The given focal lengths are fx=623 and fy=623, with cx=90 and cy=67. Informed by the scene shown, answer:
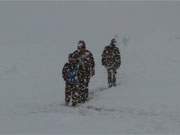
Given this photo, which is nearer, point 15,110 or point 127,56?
point 15,110

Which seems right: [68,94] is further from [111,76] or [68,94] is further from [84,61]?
[111,76]

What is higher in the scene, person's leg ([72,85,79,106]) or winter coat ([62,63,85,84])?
winter coat ([62,63,85,84])

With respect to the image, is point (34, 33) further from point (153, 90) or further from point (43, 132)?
point (43, 132)

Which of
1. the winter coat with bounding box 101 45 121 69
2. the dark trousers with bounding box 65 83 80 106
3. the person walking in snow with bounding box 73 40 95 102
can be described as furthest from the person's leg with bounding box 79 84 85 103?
the winter coat with bounding box 101 45 121 69

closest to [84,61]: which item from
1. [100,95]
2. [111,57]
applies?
[100,95]

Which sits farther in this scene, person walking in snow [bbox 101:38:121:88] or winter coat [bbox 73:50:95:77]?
person walking in snow [bbox 101:38:121:88]

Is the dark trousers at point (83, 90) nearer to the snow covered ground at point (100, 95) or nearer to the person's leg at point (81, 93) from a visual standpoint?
the person's leg at point (81, 93)

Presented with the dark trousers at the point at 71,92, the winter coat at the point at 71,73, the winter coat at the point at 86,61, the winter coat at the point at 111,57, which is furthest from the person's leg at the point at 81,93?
the winter coat at the point at 111,57

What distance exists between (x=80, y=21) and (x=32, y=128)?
221ft

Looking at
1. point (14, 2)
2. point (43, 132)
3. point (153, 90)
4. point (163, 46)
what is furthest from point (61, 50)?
point (14, 2)

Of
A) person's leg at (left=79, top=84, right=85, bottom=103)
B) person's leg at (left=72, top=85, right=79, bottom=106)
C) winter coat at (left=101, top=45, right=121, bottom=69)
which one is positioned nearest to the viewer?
person's leg at (left=72, top=85, right=79, bottom=106)

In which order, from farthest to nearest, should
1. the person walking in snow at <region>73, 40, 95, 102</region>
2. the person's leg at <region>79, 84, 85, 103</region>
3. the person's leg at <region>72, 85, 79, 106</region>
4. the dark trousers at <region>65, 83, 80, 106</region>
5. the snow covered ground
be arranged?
the person walking in snow at <region>73, 40, 95, 102</region>
the person's leg at <region>79, 84, 85, 103</region>
the dark trousers at <region>65, 83, 80, 106</region>
the person's leg at <region>72, 85, 79, 106</region>
the snow covered ground

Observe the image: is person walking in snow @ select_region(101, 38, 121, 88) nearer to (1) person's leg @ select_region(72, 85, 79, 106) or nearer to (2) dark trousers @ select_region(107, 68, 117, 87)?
(2) dark trousers @ select_region(107, 68, 117, 87)

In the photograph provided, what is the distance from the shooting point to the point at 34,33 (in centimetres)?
7312
